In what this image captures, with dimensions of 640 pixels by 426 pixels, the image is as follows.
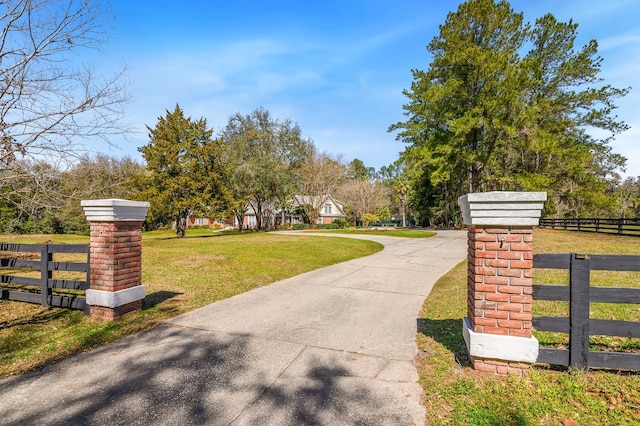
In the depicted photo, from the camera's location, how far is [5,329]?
505 centimetres

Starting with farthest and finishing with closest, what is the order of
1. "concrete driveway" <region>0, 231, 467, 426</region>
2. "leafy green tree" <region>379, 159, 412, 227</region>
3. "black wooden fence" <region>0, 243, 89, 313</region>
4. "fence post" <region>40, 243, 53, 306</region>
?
"leafy green tree" <region>379, 159, 412, 227</region>, "fence post" <region>40, 243, 53, 306</region>, "black wooden fence" <region>0, 243, 89, 313</region>, "concrete driveway" <region>0, 231, 467, 426</region>

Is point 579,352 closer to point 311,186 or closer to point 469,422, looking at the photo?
point 469,422

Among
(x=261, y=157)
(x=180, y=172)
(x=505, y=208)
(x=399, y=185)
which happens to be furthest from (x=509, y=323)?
(x=399, y=185)

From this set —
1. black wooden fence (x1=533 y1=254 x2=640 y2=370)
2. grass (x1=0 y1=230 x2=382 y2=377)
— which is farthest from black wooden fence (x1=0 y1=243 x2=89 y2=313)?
black wooden fence (x1=533 y1=254 x2=640 y2=370)

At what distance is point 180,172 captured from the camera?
25391mm

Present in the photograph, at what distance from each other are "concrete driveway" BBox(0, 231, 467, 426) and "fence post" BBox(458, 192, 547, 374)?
0.91 metres

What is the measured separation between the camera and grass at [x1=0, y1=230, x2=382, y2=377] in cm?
434

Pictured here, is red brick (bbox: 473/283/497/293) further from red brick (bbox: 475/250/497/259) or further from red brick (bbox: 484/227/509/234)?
red brick (bbox: 484/227/509/234)

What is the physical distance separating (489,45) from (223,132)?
105ft

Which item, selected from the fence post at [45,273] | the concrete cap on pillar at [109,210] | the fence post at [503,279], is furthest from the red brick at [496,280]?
the fence post at [45,273]

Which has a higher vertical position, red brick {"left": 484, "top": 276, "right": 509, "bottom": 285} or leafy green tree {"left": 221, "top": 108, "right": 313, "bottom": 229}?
leafy green tree {"left": 221, "top": 108, "right": 313, "bottom": 229}

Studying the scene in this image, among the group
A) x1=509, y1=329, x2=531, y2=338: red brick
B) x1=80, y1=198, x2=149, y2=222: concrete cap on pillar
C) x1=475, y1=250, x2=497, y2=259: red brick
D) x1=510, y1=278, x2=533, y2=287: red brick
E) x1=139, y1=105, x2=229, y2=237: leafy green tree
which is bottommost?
x1=509, y1=329, x2=531, y2=338: red brick

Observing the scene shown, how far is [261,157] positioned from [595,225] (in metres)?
29.7

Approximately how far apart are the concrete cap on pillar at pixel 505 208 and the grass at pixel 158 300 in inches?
201
